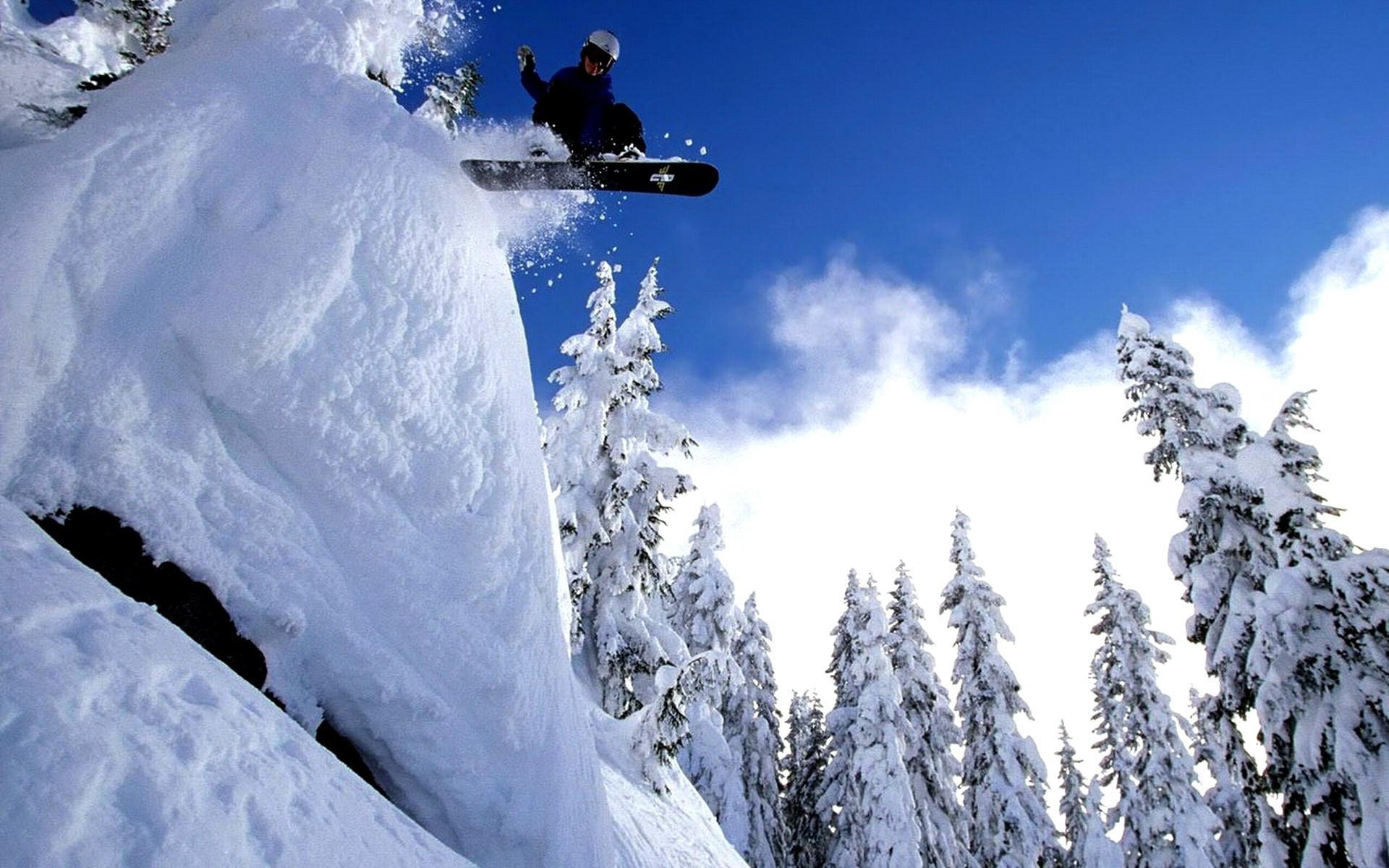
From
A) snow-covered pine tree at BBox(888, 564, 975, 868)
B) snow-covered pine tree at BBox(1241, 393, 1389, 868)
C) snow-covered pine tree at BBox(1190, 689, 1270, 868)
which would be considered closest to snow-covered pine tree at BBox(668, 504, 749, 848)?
snow-covered pine tree at BBox(888, 564, 975, 868)

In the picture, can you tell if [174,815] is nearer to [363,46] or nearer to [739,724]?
[363,46]

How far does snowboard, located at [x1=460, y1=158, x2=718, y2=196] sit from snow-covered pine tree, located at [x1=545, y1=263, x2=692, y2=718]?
8.27 metres

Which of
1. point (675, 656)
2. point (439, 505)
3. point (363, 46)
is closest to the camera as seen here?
point (439, 505)

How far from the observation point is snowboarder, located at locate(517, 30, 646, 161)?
283 inches

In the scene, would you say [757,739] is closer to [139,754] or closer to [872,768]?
[872,768]

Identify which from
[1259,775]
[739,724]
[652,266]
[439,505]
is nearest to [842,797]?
[739,724]

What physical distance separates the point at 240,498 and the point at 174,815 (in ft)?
6.85

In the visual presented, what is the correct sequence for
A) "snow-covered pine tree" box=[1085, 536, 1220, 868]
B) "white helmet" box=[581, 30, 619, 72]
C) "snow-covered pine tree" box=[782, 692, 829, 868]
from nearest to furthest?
"white helmet" box=[581, 30, 619, 72] < "snow-covered pine tree" box=[1085, 536, 1220, 868] < "snow-covered pine tree" box=[782, 692, 829, 868]

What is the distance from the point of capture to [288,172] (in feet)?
15.0

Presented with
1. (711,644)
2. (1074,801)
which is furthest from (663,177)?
(1074,801)

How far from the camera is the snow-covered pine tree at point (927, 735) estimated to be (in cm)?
2459

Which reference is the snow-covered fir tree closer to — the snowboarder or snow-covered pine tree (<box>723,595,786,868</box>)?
the snowboarder

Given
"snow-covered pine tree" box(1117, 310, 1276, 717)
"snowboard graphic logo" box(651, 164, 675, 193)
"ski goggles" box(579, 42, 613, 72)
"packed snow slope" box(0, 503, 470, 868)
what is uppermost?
"snow-covered pine tree" box(1117, 310, 1276, 717)

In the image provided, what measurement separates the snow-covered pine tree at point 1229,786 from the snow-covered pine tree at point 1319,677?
39 centimetres
